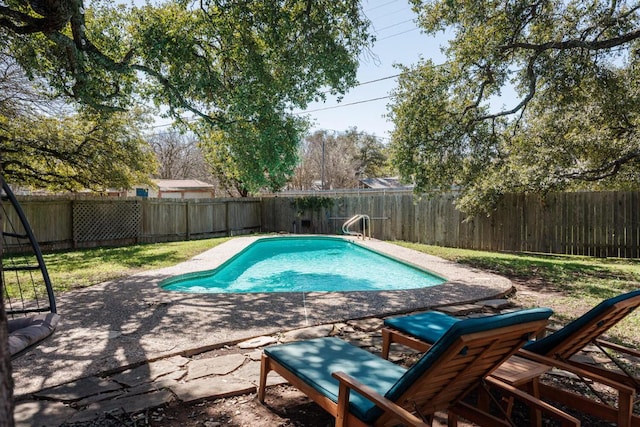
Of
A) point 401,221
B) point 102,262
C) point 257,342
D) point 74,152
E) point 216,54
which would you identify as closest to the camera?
point 257,342

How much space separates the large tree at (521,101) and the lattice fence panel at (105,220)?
866 cm

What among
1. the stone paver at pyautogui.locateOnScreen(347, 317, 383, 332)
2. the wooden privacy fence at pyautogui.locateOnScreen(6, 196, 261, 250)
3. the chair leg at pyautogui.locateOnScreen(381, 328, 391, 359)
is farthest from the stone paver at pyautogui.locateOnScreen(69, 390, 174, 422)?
the wooden privacy fence at pyautogui.locateOnScreen(6, 196, 261, 250)

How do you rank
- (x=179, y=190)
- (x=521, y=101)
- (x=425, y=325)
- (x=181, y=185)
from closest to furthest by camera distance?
1. (x=425, y=325)
2. (x=521, y=101)
3. (x=179, y=190)
4. (x=181, y=185)

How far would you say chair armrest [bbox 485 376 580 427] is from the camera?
6.29 feet

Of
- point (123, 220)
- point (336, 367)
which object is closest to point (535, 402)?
point (336, 367)

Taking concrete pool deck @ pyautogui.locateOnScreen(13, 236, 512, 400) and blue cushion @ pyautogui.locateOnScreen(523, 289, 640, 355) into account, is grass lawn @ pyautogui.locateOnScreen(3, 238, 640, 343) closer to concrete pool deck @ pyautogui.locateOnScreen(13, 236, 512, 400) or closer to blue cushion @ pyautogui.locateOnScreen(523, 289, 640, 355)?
concrete pool deck @ pyautogui.locateOnScreen(13, 236, 512, 400)

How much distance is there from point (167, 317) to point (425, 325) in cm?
296

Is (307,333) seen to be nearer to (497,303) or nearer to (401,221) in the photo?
(497,303)

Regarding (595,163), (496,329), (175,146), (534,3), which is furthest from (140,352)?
(175,146)

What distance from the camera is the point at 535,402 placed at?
198 cm

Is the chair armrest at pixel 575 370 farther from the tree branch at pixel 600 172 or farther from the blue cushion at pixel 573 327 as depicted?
the tree branch at pixel 600 172

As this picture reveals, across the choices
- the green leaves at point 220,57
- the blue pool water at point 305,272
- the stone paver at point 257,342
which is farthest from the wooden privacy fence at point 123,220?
the stone paver at point 257,342

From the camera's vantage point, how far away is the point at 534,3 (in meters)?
7.27

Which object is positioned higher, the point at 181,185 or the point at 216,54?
the point at 216,54
